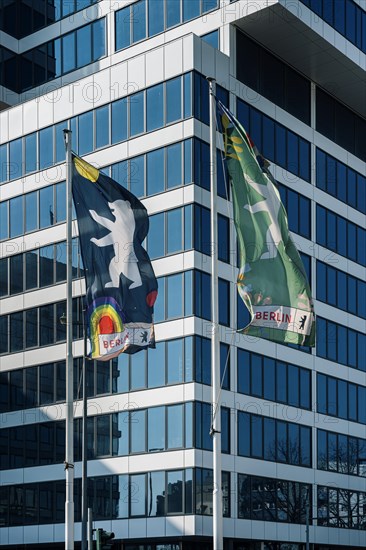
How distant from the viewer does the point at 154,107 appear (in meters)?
48.3

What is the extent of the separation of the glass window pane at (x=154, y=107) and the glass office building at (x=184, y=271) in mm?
119

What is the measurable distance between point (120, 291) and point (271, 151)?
25.1m

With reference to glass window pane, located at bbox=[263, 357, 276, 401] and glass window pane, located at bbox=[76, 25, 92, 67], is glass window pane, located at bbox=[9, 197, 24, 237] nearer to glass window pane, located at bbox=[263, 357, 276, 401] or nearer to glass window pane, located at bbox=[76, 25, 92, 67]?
glass window pane, located at bbox=[76, 25, 92, 67]

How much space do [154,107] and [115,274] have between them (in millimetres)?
20801

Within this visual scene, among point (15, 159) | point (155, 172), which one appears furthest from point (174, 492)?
point (15, 159)

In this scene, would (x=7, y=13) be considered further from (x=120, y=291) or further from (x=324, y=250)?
(x=120, y=291)

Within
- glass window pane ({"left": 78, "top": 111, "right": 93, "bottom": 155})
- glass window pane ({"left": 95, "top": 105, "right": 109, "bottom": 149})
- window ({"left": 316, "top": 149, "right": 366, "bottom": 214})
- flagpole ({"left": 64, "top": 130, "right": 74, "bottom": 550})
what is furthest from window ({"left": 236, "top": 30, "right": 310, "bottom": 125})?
flagpole ({"left": 64, "top": 130, "right": 74, "bottom": 550})

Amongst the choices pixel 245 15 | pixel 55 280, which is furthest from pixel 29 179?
pixel 245 15

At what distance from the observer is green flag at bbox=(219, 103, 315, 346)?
2709 centimetres

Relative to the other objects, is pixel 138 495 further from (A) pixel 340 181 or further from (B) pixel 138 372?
(A) pixel 340 181

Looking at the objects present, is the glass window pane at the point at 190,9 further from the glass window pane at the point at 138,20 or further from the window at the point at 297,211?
the window at the point at 297,211

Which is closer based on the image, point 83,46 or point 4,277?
point 4,277

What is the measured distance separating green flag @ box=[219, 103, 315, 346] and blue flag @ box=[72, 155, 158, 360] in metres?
2.83

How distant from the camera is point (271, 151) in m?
52.4
